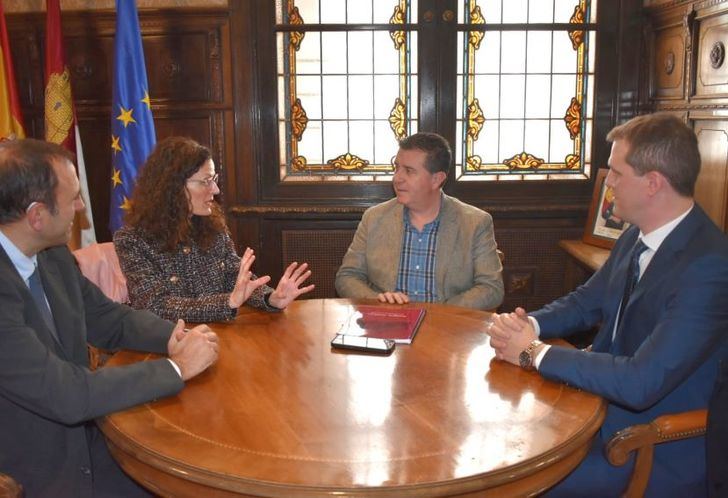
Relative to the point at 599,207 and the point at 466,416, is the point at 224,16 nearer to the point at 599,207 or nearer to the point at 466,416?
the point at 599,207

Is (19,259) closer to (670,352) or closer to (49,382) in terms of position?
(49,382)

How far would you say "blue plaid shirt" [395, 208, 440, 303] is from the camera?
2896 mm

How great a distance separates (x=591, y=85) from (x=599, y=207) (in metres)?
0.77

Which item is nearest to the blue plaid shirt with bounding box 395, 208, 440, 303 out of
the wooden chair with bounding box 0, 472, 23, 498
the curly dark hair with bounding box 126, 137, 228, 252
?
the curly dark hair with bounding box 126, 137, 228, 252

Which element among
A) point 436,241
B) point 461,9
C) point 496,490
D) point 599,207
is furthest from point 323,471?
point 461,9

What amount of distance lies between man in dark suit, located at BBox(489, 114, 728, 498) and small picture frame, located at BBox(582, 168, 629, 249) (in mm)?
1990

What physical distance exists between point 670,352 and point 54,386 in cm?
138

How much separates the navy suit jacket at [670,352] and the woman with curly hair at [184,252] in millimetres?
985

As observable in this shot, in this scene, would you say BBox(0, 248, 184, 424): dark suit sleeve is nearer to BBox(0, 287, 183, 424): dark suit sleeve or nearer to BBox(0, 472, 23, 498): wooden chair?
BBox(0, 287, 183, 424): dark suit sleeve

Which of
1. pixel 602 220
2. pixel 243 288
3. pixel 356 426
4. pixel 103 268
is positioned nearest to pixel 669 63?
pixel 602 220

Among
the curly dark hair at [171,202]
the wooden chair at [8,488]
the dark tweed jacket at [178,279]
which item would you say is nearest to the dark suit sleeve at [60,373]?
the wooden chair at [8,488]

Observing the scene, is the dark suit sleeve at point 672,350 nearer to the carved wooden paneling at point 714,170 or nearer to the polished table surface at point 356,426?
the polished table surface at point 356,426

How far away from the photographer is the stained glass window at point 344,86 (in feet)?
13.7

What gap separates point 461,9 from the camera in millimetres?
4172
